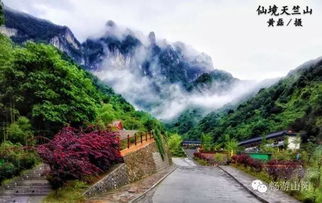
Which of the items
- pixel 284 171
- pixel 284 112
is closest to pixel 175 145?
pixel 284 112

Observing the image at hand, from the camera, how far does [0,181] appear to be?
1551cm

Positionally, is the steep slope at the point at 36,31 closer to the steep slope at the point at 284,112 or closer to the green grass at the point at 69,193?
the steep slope at the point at 284,112

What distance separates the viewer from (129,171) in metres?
19.5

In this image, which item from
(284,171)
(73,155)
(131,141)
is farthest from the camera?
(131,141)

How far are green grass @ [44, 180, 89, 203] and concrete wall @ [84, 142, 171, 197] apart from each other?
29cm

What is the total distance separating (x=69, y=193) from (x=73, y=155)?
1.41m

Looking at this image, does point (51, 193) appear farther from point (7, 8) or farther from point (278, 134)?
point (7, 8)

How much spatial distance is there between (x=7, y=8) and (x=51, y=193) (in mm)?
123335

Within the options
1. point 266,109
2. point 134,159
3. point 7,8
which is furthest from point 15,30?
point 134,159

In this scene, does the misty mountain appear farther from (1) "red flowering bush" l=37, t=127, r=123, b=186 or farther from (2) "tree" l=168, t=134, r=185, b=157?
(1) "red flowering bush" l=37, t=127, r=123, b=186

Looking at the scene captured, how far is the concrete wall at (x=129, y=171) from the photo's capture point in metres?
15.4

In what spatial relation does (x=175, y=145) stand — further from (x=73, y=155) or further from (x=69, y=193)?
(x=69, y=193)

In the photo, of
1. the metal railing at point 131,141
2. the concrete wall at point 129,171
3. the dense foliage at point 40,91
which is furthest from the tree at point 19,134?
the concrete wall at point 129,171

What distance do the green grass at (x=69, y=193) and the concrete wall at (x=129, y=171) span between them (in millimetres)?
291
